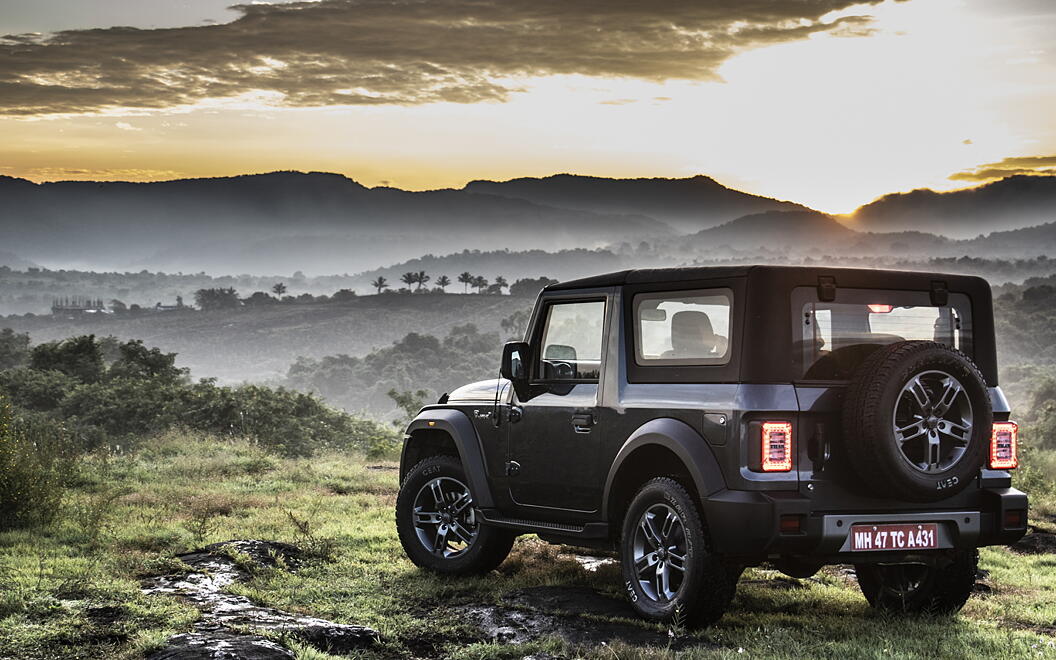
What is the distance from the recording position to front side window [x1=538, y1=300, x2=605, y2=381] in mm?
7750

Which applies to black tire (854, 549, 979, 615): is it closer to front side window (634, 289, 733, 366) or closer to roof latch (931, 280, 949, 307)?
roof latch (931, 280, 949, 307)

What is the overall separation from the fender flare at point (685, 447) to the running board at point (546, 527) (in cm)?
59

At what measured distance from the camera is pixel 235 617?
23.6 ft

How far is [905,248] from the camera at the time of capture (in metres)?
128

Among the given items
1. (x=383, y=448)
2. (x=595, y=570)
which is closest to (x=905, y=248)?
(x=383, y=448)

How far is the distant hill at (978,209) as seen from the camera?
442 ft

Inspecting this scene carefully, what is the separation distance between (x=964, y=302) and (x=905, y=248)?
127691 millimetres

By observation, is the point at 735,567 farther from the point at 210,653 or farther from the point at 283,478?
the point at 283,478

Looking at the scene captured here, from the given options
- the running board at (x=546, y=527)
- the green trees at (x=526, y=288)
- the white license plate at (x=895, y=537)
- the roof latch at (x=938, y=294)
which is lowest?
the running board at (x=546, y=527)

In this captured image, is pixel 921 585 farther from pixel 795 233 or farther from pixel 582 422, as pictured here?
pixel 795 233

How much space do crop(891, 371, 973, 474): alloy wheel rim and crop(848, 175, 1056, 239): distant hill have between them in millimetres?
129947

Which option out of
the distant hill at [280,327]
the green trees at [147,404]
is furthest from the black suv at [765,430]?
the distant hill at [280,327]

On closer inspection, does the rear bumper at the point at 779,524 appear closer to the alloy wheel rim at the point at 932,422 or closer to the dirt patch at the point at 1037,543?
the alloy wheel rim at the point at 932,422

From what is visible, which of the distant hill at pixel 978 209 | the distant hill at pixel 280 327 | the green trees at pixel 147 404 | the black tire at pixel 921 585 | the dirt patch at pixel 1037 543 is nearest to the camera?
the black tire at pixel 921 585
